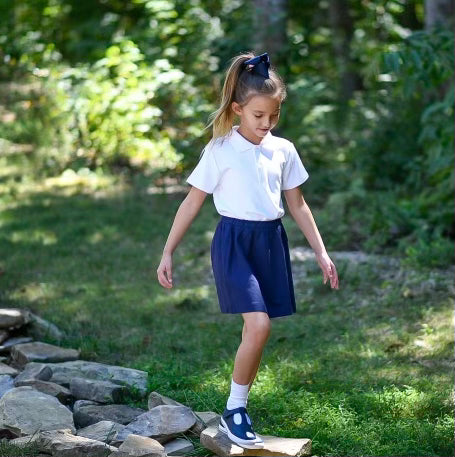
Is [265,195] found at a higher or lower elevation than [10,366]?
higher

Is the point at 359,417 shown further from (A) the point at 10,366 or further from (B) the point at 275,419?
(A) the point at 10,366

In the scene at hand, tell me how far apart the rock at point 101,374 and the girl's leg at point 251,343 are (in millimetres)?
1012

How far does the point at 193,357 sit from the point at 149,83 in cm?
534

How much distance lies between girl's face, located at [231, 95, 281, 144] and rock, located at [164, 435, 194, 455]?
142 cm

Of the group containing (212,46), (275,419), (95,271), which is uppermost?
(212,46)

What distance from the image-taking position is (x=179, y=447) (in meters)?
4.12

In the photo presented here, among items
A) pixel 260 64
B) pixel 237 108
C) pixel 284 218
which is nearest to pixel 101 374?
pixel 237 108

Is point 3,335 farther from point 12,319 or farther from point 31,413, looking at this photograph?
point 31,413

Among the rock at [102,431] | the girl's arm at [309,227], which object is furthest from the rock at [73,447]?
the girl's arm at [309,227]

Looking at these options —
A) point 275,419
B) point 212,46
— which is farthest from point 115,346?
point 212,46

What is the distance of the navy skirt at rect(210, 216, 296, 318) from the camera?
13.2 ft

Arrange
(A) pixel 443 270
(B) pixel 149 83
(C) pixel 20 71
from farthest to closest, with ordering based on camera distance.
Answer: (C) pixel 20 71
(B) pixel 149 83
(A) pixel 443 270

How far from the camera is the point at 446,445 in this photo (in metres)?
4.09

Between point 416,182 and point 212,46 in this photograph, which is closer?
point 416,182
